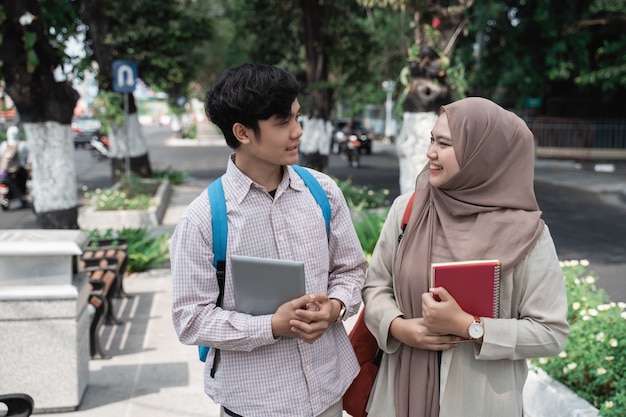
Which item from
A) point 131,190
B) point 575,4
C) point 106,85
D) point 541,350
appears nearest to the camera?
point 541,350

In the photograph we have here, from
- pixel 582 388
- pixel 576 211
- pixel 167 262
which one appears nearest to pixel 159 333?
pixel 167 262

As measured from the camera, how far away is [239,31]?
1875 cm

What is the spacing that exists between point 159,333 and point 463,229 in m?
4.36

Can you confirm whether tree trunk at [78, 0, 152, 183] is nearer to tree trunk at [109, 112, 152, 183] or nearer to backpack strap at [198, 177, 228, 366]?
tree trunk at [109, 112, 152, 183]

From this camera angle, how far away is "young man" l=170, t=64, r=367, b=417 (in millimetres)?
2018

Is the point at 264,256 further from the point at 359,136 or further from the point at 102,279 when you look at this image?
the point at 359,136

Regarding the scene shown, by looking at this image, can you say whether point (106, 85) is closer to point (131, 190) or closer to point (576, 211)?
point (131, 190)

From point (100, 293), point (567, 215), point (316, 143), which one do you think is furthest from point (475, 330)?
point (316, 143)

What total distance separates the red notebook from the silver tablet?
15.4 inches

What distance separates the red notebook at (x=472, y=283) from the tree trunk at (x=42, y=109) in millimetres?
5762

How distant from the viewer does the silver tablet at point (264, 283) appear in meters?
1.95

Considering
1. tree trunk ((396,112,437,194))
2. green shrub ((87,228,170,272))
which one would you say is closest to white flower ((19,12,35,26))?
green shrub ((87,228,170,272))

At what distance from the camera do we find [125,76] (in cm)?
1234

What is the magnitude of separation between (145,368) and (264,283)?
340 centimetres
